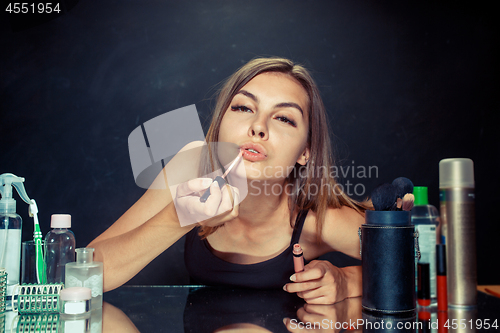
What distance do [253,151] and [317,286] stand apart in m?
0.39

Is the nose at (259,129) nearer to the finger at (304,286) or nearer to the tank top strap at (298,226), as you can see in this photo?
the tank top strap at (298,226)

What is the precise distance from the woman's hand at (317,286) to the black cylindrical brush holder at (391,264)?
5.0 inches

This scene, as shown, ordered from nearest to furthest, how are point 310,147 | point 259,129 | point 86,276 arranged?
point 86,276
point 259,129
point 310,147

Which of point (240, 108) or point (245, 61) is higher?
point (245, 61)

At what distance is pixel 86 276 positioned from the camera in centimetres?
71

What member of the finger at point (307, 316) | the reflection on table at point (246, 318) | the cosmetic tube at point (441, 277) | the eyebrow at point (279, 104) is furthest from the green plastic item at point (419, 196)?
the eyebrow at point (279, 104)

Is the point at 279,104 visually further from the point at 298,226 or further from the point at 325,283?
Answer: the point at 325,283

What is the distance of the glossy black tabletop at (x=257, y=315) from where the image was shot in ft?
1.93

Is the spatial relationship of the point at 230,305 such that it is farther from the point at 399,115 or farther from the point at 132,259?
the point at 399,115

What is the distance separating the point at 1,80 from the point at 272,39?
0.86m

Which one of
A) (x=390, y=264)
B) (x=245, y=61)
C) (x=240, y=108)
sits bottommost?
(x=390, y=264)

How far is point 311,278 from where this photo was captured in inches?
30.4

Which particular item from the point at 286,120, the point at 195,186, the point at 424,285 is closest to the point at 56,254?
the point at 195,186

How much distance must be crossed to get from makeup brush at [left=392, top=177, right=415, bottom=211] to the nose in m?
0.38
